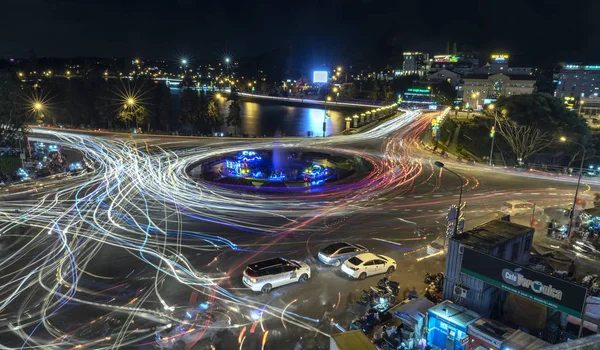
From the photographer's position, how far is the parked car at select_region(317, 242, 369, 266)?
16312mm

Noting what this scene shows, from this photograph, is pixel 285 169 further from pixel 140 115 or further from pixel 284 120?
pixel 284 120

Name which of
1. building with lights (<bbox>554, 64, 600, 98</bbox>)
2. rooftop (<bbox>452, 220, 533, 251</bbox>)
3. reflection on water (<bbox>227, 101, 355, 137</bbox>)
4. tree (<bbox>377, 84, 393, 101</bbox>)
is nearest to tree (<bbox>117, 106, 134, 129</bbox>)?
reflection on water (<bbox>227, 101, 355, 137</bbox>)

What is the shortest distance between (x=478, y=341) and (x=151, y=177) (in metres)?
25.7

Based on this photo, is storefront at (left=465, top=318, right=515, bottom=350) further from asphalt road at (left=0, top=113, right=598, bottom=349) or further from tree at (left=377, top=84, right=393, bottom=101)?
tree at (left=377, top=84, right=393, bottom=101)

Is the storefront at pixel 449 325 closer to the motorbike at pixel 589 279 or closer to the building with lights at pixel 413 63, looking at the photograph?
the motorbike at pixel 589 279

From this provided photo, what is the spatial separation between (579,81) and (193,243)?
391 feet

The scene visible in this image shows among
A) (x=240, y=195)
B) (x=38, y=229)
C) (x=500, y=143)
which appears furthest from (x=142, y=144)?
(x=500, y=143)

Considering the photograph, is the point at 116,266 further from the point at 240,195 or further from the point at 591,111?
the point at 591,111

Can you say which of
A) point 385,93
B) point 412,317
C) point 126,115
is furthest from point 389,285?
point 385,93

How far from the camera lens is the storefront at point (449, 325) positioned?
36.0 ft

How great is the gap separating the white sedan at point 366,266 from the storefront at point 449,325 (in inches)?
152

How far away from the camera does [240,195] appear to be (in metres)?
26.3

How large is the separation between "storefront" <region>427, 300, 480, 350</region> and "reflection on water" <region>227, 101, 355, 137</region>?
Answer: 63850mm

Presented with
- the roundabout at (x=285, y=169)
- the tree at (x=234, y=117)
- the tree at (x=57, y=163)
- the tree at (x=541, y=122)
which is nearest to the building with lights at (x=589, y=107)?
the tree at (x=541, y=122)
